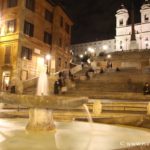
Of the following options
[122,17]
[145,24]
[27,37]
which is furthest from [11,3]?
[122,17]

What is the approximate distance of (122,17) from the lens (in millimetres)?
90375

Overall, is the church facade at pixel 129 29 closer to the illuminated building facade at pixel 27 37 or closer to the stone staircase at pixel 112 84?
the illuminated building facade at pixel 27 37

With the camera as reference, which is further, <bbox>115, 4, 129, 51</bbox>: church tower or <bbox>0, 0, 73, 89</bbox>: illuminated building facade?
<bbox>115, 4, 129, 51</bbox>: church tower

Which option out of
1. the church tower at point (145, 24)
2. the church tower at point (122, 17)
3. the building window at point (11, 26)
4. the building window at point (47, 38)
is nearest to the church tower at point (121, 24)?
the church tower at point (122, 17)

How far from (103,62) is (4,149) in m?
35.8

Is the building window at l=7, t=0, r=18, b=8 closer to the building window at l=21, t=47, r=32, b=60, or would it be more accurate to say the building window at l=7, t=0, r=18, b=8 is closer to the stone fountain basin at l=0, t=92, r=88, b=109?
the building window at l=21, t=47, r=32, b=60

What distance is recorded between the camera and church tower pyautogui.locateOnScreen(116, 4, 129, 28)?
292 feet

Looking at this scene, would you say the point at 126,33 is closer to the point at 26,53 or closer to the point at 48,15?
the point at 48,15

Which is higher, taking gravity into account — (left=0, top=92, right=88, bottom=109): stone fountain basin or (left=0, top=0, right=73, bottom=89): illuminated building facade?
(left=0, top=0, right=73, bottom=89): illuminated building facade

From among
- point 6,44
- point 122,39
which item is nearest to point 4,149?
point 6,44

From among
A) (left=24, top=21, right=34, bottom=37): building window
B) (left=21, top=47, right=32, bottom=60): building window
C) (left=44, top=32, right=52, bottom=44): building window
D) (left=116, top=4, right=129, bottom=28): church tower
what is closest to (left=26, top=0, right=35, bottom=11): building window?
(left=24, top=21, right=34, bottom=37): building window

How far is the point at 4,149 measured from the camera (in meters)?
4.74

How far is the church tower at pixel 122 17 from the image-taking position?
89000 millimetres

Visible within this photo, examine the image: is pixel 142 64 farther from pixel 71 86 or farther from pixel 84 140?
pixel 84 140
